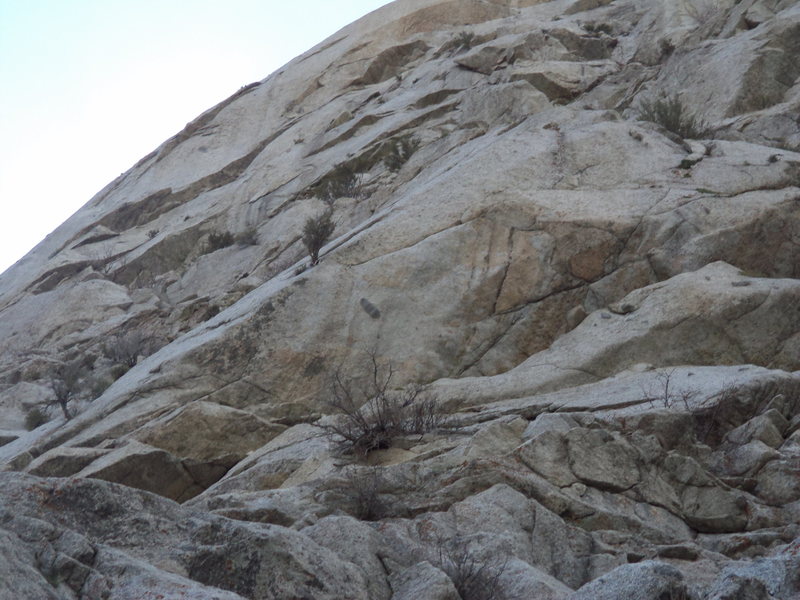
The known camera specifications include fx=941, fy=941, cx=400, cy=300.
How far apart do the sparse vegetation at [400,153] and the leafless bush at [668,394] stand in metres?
11.2

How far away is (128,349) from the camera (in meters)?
14.8

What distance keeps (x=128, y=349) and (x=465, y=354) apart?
22.6ft

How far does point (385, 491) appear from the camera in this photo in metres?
5.60

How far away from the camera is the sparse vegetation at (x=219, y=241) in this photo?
19750mm

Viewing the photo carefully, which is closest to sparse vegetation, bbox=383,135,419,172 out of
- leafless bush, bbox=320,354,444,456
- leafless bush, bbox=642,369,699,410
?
leafless bush, bbox=320,354,444,456

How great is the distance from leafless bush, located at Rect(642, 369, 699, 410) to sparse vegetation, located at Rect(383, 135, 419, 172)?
36.6 ft

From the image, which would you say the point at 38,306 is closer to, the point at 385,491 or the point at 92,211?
the point at 92,211

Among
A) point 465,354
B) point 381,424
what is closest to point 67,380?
point 465,354

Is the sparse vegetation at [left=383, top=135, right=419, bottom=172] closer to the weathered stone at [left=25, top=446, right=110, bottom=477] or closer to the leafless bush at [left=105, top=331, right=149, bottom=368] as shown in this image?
the leafless bush at [left=105, top=331, right=149, bottom=368]

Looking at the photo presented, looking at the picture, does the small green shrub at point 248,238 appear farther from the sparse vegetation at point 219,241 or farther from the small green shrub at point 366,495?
the small green shrub at point 366,495

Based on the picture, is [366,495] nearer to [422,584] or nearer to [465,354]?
[422,584]

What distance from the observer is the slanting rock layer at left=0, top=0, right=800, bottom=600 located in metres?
4.08

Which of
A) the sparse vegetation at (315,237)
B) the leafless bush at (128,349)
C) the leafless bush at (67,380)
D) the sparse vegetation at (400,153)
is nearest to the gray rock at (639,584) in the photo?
the sparse vegetation at (315,237)

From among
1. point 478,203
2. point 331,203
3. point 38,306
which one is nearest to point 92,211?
point 38,306
